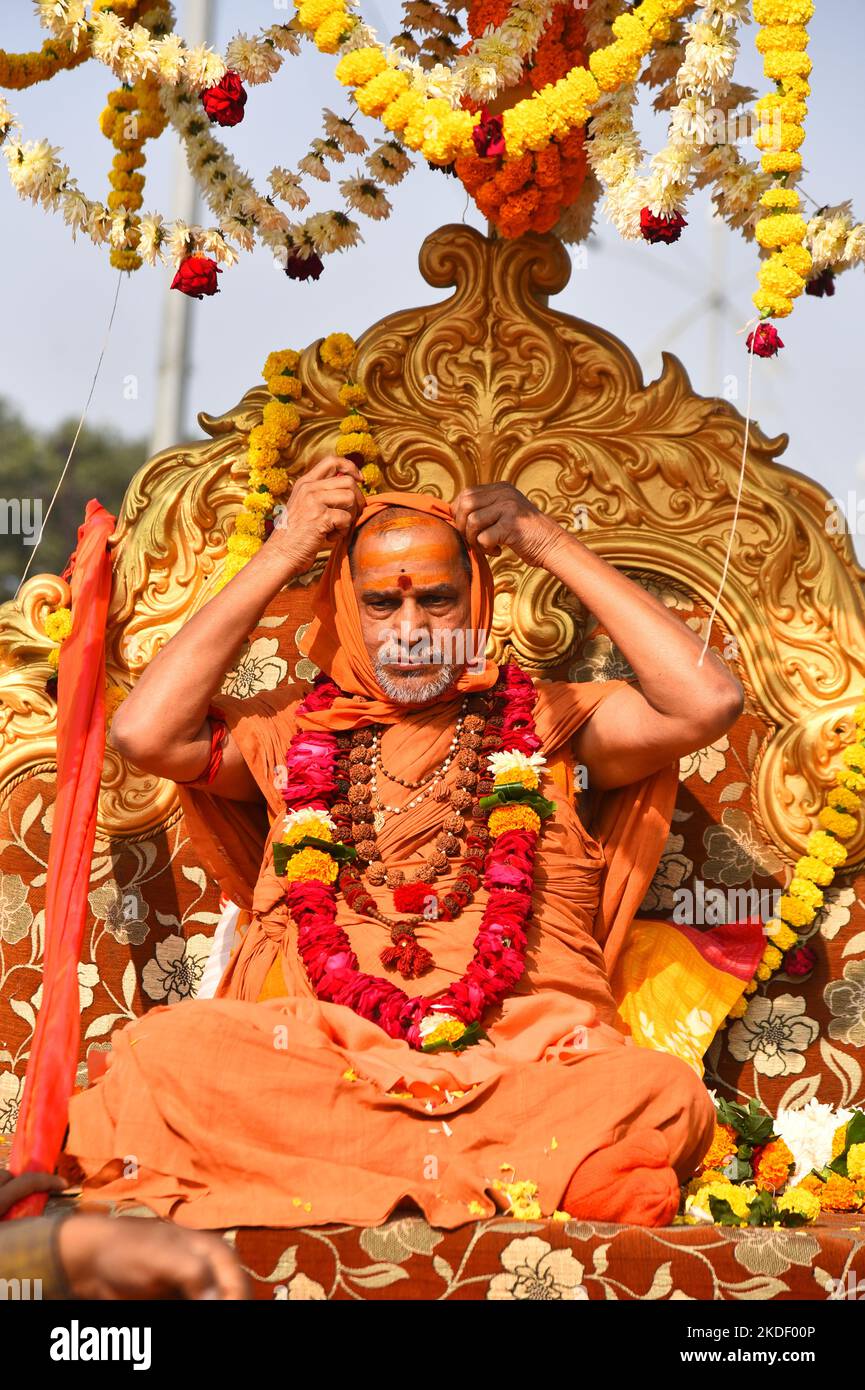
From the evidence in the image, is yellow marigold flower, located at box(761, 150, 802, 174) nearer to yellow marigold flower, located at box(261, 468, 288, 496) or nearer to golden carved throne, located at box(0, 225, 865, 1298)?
golden carved throne, located at box(0, 225, 865, 1298)

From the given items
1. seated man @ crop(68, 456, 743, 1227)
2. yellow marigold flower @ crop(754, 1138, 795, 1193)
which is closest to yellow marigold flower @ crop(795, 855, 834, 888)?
seated man @ crop(68, 456, 743, 1227)

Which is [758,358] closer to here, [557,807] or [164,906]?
[557,807]

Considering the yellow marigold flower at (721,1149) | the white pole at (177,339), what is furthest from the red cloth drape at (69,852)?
the white pole at (177,339)

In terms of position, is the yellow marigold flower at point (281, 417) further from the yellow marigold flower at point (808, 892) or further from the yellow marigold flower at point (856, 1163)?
the yellow marigold flower at point (856, 1163)

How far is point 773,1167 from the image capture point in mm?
3871

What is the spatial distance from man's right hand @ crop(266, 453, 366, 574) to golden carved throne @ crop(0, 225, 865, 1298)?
43cm

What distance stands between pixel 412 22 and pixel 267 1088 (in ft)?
9.64

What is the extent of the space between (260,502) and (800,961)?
1849 mm

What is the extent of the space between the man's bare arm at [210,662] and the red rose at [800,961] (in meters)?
1.40

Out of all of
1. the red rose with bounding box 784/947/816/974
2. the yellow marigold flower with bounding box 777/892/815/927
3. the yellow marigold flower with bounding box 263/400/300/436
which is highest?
the yellow marigold flower with bounding box 263/400/300/436

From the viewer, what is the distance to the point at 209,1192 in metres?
3.04

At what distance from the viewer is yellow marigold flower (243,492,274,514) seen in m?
4.52

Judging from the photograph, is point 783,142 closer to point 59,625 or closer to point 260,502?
point 260,502

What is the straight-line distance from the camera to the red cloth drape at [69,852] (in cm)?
341
